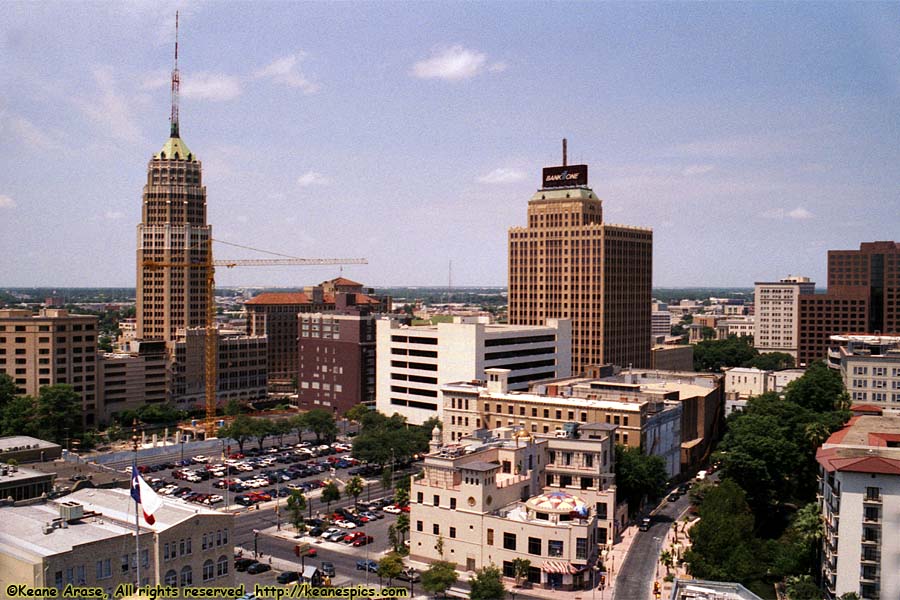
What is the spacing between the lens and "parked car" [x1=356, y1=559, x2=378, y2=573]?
25906 mm

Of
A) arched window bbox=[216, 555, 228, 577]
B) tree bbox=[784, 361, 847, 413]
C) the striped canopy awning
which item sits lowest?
the striped canopy awning

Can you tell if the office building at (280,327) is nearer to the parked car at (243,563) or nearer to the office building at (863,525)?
the parked car at (243,563)

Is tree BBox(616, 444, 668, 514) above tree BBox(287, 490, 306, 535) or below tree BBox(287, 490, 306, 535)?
above

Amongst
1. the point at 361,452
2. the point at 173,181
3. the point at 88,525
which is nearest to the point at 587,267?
the point at 361,452

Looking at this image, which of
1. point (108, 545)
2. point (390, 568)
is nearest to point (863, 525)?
point (390, 568)

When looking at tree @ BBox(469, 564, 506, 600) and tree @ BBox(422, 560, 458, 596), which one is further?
tree @ BBox(422, 560, 458, 596)

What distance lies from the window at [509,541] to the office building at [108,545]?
8959 mm

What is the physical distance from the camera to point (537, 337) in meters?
48.8

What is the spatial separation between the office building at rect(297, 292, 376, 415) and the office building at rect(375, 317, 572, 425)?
2605mm

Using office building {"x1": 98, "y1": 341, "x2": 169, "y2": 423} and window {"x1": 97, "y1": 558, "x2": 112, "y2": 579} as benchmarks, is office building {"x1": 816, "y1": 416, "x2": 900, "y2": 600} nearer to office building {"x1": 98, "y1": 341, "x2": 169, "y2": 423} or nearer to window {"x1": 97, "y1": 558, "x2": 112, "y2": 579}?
window {"x1": 97, "y1": 558, "x2": 112, "y2": 579}

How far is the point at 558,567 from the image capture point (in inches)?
987

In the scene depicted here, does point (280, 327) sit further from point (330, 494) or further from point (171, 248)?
point (330, 494)

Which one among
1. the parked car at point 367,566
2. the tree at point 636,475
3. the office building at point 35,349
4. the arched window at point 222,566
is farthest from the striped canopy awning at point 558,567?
the office building at point 35,349

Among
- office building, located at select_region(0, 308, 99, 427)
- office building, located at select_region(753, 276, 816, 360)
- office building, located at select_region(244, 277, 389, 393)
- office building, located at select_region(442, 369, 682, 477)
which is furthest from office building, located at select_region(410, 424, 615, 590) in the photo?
office building, located at select_region(753, 276, 816, 360)
